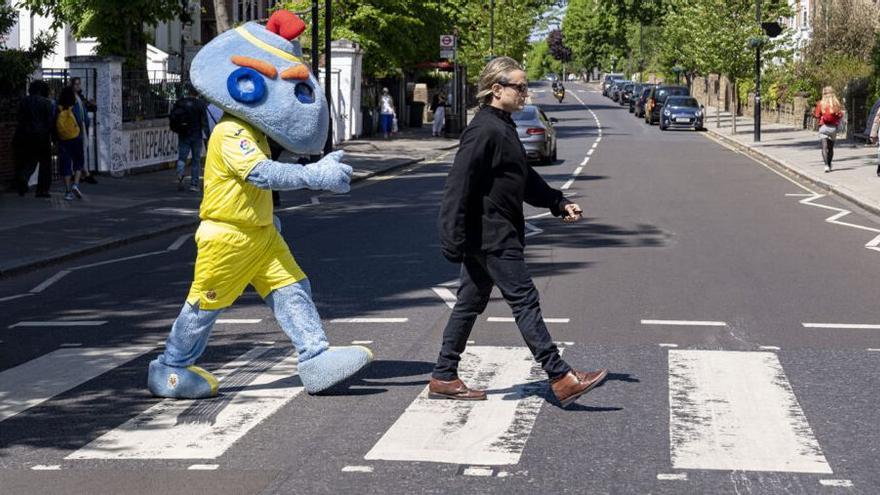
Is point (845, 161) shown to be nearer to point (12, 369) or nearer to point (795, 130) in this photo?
point (795, 130)

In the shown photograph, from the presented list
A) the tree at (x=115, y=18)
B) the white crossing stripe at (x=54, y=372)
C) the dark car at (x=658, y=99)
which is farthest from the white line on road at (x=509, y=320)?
the dark car at (x=658, y=99)

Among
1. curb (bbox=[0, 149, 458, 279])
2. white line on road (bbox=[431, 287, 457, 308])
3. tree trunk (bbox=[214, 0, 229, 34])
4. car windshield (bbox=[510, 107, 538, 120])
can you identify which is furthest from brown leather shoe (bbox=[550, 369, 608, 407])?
car windshield (bbox=[510, 107, 538, 120])

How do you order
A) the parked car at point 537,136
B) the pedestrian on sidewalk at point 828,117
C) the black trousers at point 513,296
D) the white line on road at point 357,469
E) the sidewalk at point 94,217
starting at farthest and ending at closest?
the parked car at point 537,136, the pedestrian on sidewalk at point 828,117, the sidewalk at point 94,217, the black trousers at point 513,296, the white line on road at point 357,469

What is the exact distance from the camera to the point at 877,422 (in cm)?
706

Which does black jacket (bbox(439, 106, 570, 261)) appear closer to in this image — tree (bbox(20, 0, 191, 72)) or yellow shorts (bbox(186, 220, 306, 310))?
yellow shorts (bbox(186, 220, 306, 310))

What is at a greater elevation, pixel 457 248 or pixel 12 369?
pixel 457 248

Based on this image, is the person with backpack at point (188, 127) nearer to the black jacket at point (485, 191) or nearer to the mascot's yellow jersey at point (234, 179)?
the mascot's yellow jersey at point (234, 179)

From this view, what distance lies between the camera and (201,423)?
707cm

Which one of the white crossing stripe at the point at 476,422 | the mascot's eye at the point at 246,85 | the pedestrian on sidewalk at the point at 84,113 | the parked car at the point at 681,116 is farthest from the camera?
the parked car at the point at 681,116

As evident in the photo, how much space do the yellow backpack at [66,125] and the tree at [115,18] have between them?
1067 cm

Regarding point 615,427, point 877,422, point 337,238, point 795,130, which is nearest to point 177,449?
point 615,427

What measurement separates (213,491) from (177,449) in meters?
0.77

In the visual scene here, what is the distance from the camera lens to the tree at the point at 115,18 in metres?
32.9

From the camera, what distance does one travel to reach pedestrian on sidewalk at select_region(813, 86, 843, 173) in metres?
26.6
